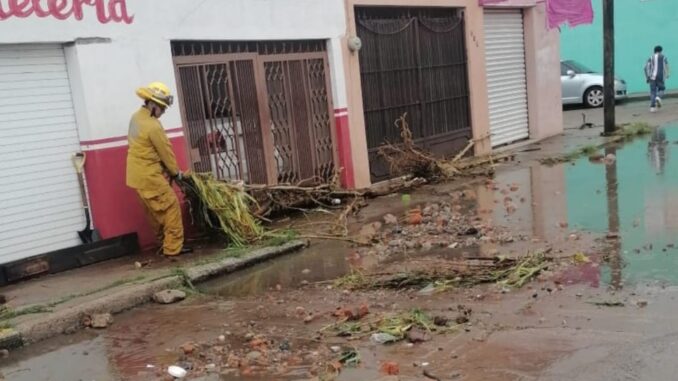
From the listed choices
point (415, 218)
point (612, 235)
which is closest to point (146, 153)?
point (415, 218)

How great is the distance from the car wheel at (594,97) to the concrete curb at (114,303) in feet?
60.0

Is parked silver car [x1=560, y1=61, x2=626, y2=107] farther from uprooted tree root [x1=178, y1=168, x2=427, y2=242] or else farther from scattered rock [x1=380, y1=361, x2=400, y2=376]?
scattered rock [x1=380, y1=361, x2=400, y2=376]

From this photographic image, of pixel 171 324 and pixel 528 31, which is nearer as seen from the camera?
A: pixel 171 324

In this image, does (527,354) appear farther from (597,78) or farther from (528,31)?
(597,78)

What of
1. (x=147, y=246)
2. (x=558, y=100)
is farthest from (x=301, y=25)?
(x=558, y=100)

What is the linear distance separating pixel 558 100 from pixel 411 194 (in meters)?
7.83

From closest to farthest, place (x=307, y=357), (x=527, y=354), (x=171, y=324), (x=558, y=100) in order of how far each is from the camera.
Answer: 1. (x=527, y=354)
2. (x=307, y=357)
3. (x=171, y=324)
4. (x=558, y=100)

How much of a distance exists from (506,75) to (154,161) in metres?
9.69

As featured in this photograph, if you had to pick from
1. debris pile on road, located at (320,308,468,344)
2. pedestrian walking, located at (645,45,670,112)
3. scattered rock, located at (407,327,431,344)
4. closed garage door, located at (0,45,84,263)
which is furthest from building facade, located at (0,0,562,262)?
pedestrian walking, located at (645,45,670,112)

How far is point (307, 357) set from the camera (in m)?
4.56

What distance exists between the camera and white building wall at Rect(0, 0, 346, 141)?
23.7 feet

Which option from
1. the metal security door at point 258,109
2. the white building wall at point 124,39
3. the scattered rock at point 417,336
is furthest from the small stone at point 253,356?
the metal security door at point 258,109

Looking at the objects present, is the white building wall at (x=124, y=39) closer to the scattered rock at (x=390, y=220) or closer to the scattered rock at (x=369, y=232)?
the scattered rock at (x=369, y=232)

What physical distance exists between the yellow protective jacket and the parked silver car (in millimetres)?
18272
